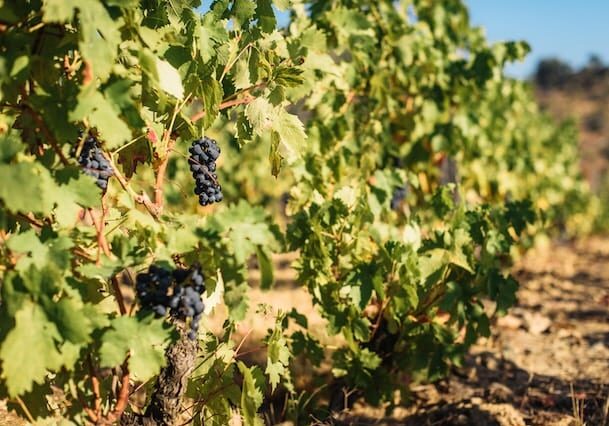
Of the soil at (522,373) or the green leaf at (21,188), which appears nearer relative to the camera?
the green leaf at (21,188)

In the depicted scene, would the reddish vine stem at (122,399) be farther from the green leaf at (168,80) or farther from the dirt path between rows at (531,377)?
the dirt path between rows at (531,377)

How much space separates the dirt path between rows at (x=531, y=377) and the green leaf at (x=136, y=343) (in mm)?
1380

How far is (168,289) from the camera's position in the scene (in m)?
1.72

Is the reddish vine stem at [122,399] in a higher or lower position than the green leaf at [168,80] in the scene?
lower

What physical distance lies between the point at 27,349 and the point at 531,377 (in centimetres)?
255

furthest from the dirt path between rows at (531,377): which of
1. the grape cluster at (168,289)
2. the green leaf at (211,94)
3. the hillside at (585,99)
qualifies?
the hillside at (585,99)

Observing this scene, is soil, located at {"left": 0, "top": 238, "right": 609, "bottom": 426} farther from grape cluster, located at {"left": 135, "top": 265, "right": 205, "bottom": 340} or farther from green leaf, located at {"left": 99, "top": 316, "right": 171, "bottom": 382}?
green leaf, located at {"left": 99, "top": 316, "right": 171, "bottom": 382}

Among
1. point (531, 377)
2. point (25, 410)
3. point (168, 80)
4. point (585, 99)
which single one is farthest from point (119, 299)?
point (585, 99)

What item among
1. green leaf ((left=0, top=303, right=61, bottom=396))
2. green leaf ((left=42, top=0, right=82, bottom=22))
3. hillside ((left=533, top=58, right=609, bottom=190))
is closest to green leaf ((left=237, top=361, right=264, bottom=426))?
green leaf ((left=0, top=303, right=61, bottom=396))

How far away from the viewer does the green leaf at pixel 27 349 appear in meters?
1.43

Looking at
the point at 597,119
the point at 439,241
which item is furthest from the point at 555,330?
the point at 597,119

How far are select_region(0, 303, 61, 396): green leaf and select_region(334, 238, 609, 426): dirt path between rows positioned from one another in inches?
63.8

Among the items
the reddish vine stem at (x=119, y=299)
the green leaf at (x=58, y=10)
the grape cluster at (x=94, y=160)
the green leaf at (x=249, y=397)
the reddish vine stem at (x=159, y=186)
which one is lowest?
the green leaf at (x=249, y=397)

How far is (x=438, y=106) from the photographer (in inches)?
200
